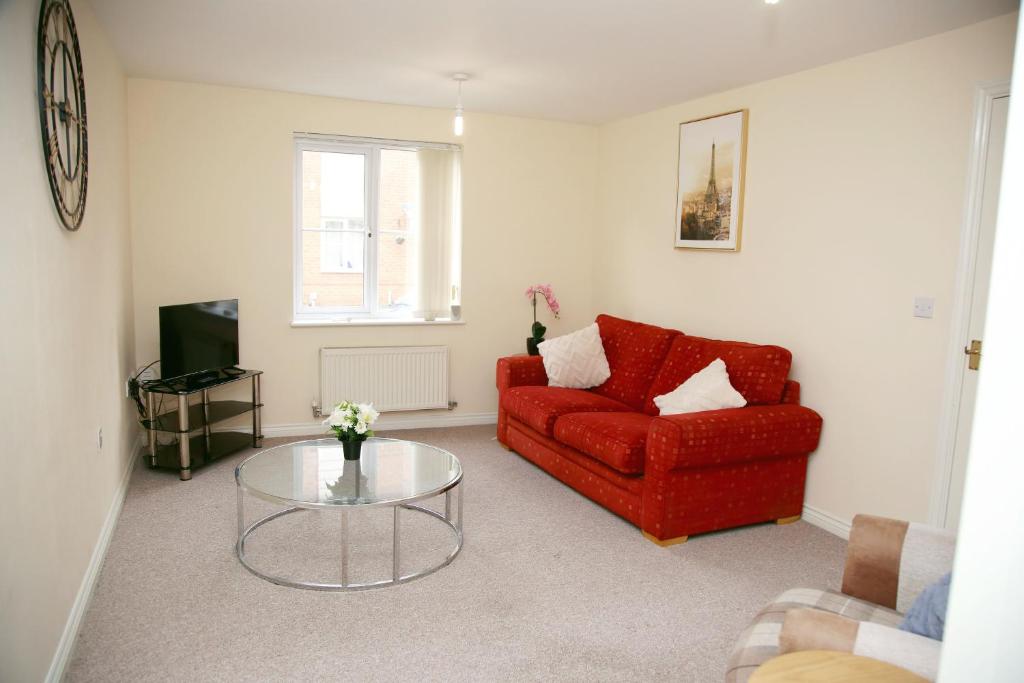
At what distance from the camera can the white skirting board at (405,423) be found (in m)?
5.34

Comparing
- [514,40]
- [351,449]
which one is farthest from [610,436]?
[514,40]

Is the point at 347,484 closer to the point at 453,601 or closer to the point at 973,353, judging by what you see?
the point at 453,601

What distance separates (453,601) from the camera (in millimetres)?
2953

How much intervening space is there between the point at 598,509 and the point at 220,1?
10.4 feet

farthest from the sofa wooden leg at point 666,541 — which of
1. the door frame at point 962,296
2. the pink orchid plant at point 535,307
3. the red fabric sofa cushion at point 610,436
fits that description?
the pink orchid plant at point 535,307

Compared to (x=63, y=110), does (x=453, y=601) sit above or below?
below

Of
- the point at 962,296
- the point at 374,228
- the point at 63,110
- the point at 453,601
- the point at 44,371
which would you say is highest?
the point at 63,110

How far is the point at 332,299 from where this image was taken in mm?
5496

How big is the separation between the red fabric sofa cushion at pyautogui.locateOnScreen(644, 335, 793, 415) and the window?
81.1 inches

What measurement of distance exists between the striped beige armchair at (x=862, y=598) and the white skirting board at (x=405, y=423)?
153 inches

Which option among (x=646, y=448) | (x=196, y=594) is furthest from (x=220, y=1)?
(x=646, y=448)

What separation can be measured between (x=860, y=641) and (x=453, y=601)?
69.0 inches

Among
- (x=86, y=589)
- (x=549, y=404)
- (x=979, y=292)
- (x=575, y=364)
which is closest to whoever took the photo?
(x=86, y=589)

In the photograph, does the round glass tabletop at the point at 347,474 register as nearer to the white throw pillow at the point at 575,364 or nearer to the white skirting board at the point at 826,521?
the white throw pillow at the point at 575,364
